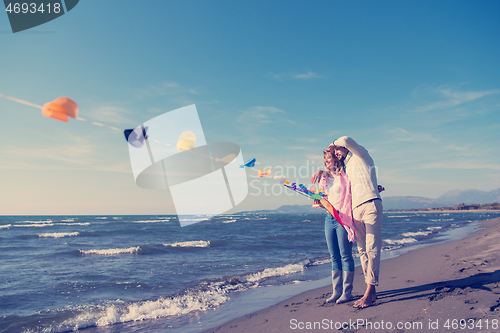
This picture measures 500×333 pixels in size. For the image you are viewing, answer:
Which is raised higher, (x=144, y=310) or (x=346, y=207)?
(x=346, y=207)

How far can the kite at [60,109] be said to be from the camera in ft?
6.13

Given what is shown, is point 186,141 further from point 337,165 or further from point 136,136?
point 337,165

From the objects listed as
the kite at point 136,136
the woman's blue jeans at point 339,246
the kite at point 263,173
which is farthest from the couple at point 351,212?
the kite at point 136,136

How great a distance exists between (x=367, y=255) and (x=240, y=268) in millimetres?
5154

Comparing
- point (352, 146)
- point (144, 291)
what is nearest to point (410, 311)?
point (352, 146)

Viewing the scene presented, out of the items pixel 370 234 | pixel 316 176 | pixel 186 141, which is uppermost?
pixel 186 141

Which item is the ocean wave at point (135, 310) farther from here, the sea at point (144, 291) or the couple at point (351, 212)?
the couple at point (351, 212)

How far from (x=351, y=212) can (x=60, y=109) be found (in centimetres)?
280

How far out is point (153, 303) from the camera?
4.47m

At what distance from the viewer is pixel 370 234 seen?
105 inches

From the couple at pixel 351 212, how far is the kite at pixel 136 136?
196cm

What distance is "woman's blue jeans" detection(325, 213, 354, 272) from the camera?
2.85 metres

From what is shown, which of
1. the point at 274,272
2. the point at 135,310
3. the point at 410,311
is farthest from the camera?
the point at 274,272

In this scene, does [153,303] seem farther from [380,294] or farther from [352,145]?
[352,145]
